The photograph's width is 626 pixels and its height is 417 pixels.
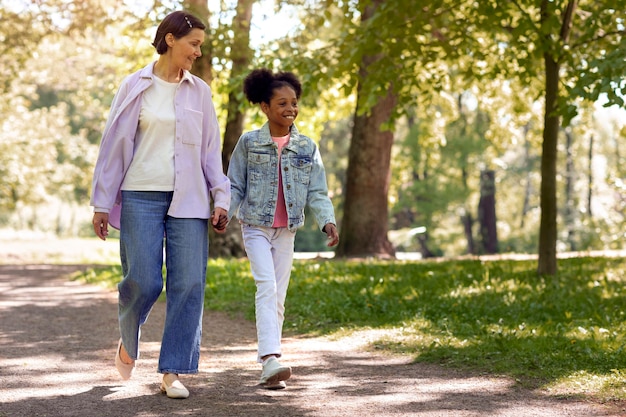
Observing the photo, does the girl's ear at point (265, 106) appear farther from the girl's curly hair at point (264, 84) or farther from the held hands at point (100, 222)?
the held hands at point (100, 222)

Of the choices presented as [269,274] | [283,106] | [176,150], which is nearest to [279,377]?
[269,274]

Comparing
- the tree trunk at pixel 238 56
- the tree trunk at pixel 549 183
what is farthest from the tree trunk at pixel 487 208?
the tree trunk at pixel 549 183

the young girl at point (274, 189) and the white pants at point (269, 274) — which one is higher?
the young girl at point (274, 189)

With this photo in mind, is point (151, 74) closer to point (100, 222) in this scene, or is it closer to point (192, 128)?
point (192, 128)

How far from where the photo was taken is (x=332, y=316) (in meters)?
9.46

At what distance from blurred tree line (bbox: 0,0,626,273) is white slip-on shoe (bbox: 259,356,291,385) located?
464 centimetres

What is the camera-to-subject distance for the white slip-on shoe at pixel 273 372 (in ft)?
18.5

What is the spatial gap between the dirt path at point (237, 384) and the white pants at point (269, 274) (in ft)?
1.12

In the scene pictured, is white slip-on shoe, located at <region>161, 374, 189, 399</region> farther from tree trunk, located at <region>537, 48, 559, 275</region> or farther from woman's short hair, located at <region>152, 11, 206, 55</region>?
tree trunk, located at <region>537, 48, 559, 275</region>

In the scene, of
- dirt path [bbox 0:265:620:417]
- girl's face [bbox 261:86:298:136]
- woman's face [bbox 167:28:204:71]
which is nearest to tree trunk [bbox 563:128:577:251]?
dirt path [bbox 0:265:620:417]

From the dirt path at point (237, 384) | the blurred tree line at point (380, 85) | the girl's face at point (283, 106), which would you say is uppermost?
the blurred tree line at point (380, 85)

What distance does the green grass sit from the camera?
6.60m

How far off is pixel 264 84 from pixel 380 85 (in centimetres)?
576

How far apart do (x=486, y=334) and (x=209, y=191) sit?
335 centimetres
